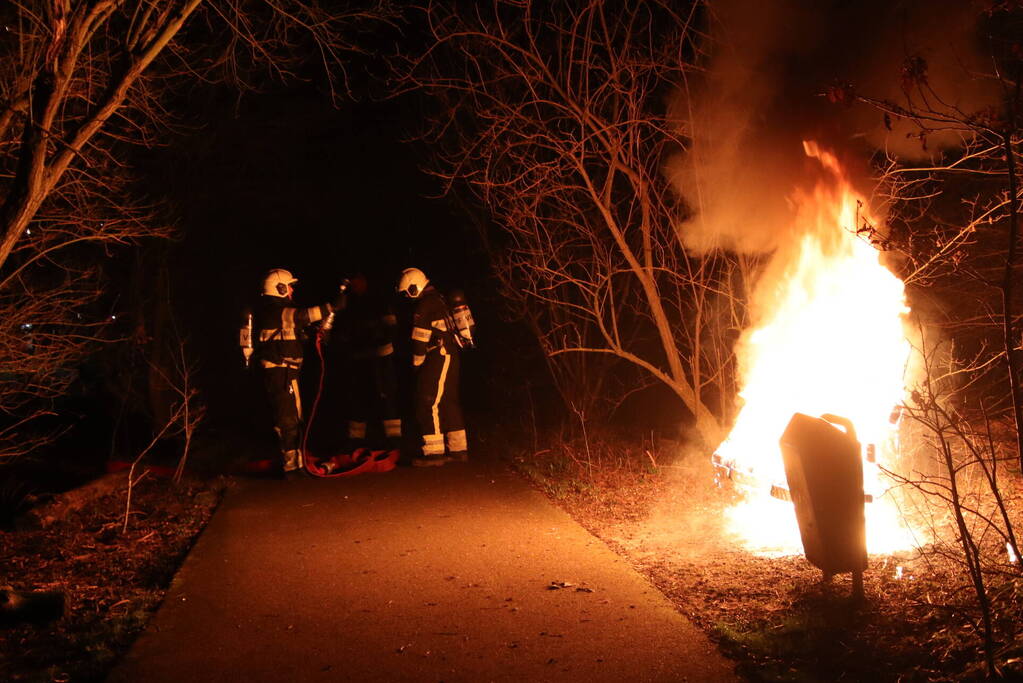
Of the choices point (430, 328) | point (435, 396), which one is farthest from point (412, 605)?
point (430, 328)

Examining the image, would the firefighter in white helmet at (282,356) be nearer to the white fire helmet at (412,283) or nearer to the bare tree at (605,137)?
the white fire helmet at (412,283)

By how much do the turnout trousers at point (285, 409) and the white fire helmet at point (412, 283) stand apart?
5.34 feet

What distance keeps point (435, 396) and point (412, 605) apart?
16.5ft

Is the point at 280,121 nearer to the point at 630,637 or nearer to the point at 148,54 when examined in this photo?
the point at 148,54

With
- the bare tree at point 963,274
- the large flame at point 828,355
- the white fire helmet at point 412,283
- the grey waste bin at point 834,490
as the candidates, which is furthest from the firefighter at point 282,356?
the grey waste bin at point 834,490

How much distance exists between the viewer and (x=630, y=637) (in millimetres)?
4879

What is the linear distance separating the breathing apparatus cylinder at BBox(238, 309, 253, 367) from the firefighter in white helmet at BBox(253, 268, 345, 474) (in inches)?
4.0

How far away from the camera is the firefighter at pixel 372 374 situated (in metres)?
11.5

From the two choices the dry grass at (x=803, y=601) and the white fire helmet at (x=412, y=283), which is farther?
the white fire helmet at (x=412, y=283)

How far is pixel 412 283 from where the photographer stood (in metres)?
10.5

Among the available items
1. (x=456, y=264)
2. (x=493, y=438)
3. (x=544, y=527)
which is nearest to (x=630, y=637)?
(x=544, y=527)

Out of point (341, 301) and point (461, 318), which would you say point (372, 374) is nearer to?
point (341, 301)

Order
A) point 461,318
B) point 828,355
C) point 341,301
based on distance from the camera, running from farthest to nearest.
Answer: point 341,301
point 461,318
point 828,355

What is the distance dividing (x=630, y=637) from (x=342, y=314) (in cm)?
995
